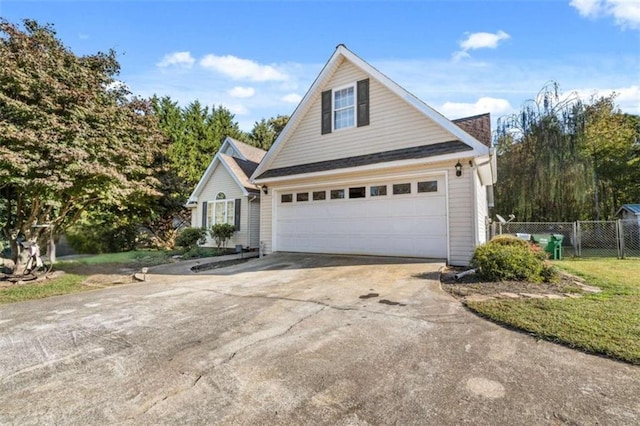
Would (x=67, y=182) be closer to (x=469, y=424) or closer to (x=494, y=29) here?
(x=469, y=424)

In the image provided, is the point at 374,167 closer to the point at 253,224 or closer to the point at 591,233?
the point at 253,224

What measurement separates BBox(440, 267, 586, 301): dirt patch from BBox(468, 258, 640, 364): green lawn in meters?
0.31

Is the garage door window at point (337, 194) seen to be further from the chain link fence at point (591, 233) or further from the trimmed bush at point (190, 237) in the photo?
the chain link fence at point (591, 233)

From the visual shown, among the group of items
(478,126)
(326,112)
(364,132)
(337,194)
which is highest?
(326,112)

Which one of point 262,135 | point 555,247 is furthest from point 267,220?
point 262,135

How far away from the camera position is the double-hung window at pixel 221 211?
15.5 m

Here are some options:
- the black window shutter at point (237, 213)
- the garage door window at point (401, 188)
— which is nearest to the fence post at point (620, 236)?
the garage door window at point (401, 188)

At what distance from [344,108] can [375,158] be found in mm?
2442

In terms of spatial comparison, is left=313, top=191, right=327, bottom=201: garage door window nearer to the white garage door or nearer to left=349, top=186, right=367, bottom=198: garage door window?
the white garage door

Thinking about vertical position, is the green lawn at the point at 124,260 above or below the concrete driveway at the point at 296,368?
below

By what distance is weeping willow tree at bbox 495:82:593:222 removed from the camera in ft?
56.3

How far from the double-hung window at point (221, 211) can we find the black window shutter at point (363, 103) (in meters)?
8.20

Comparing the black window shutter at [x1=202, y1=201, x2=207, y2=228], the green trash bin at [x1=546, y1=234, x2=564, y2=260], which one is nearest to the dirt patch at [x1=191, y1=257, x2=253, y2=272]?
the black window shutter at [x1=202, y1=201, x2=207, y2=228]

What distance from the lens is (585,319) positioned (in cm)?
393
